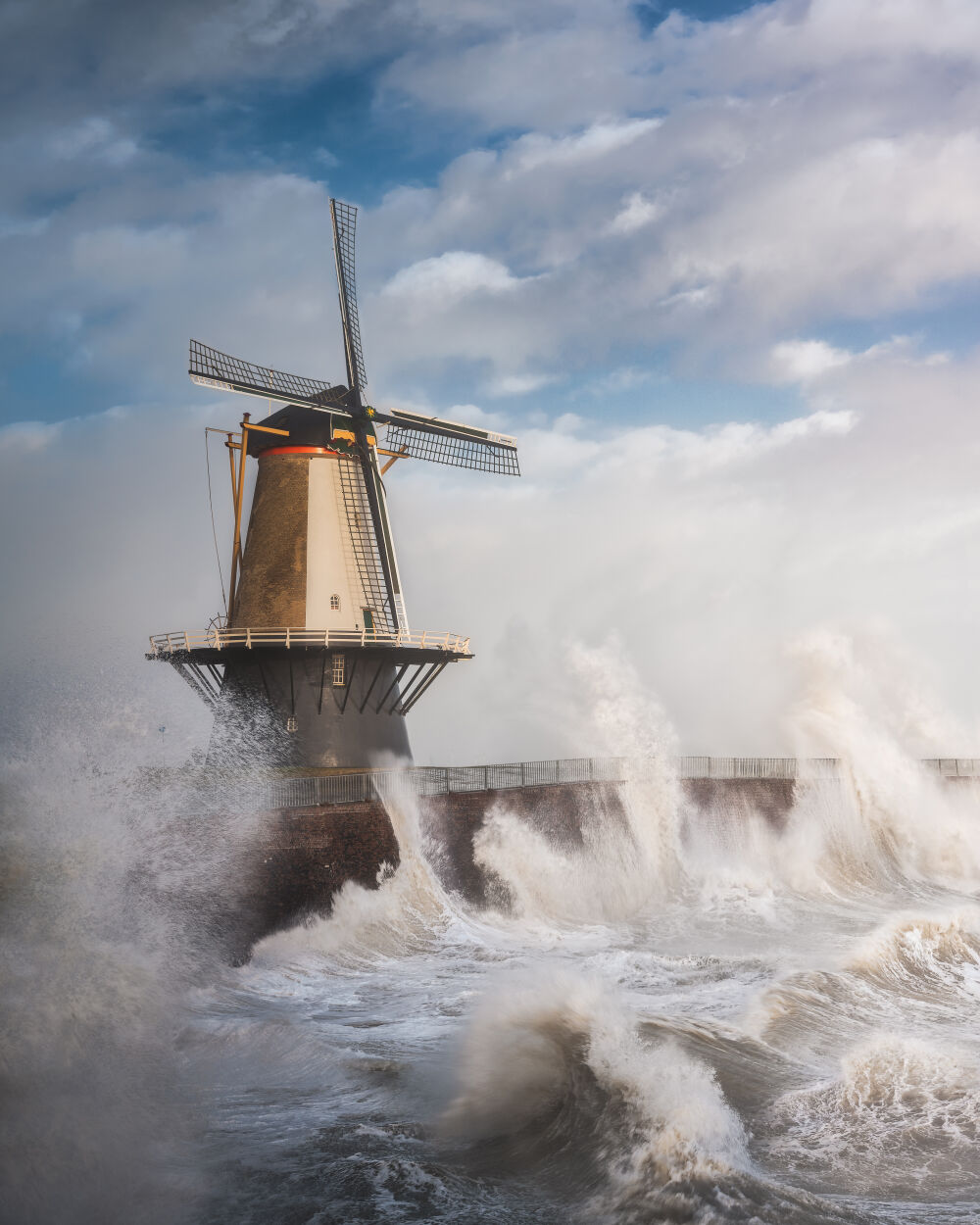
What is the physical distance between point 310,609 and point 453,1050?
13.2 meters

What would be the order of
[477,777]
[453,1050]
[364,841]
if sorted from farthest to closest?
[477,777]
[364,841]
[453,1050]

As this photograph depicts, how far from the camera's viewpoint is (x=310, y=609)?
73.1ft

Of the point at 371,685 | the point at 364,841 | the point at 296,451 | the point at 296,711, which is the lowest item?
the point at 364,841

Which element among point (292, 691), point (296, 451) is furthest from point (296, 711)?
point (296, 451)

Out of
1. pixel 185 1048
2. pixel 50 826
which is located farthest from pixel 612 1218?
pixel 50 826

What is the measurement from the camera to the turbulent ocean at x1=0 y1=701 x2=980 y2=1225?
733cm

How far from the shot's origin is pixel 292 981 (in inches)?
575

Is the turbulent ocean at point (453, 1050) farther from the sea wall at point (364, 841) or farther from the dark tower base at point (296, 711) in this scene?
the dark tower base at point (296, 711)

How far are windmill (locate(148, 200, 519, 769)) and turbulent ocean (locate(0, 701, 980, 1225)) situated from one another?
413cm

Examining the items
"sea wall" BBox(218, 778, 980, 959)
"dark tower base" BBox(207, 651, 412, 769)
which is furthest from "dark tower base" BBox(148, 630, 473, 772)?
"sea wall" BBox(218, 778, 980, 959)

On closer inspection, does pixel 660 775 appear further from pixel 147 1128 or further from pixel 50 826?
pixel 147 1128

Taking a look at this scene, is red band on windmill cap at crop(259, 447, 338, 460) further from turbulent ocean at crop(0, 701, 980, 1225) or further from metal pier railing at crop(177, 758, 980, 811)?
turbulent ocean at crop(0, 701, 980, 1225)

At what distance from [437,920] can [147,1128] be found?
1022cm

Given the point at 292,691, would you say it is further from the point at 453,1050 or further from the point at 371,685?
the point at 453,1050
